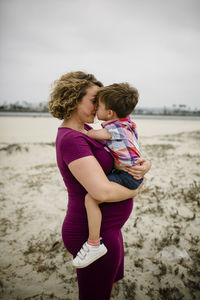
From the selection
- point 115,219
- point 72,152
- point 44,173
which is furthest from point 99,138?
point 44,173

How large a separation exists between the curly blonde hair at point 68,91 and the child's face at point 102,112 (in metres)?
0.20

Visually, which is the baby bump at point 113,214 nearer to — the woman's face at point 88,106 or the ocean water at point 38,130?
the woman's face at point 88,106

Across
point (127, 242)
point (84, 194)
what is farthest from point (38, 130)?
point (84, 194)

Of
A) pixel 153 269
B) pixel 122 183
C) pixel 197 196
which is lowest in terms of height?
pixel 153 269

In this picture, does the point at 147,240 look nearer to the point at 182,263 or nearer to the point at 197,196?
the point at 182,263

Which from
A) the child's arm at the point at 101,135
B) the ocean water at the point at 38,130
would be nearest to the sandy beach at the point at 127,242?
the child's arm at the point at 101,135

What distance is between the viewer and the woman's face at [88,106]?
171 cm

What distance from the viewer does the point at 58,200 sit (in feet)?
15.8

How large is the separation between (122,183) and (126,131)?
19.0 inches

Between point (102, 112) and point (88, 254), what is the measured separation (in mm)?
1258

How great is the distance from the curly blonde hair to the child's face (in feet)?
0.67

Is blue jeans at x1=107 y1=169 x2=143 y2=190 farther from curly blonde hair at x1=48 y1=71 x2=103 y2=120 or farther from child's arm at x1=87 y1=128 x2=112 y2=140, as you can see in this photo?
curly blonde hair at x1=48 y1=71 x2=103 y2=120

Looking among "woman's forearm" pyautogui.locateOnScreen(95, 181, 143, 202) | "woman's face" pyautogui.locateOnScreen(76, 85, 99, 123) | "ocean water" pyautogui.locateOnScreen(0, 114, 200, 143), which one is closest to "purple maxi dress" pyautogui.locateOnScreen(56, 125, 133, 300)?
"woman's forearm" pyautogui.locateOnScreen(95, 181, 143, 202)

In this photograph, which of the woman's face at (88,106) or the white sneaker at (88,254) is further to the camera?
the woman's face at (88,106)
